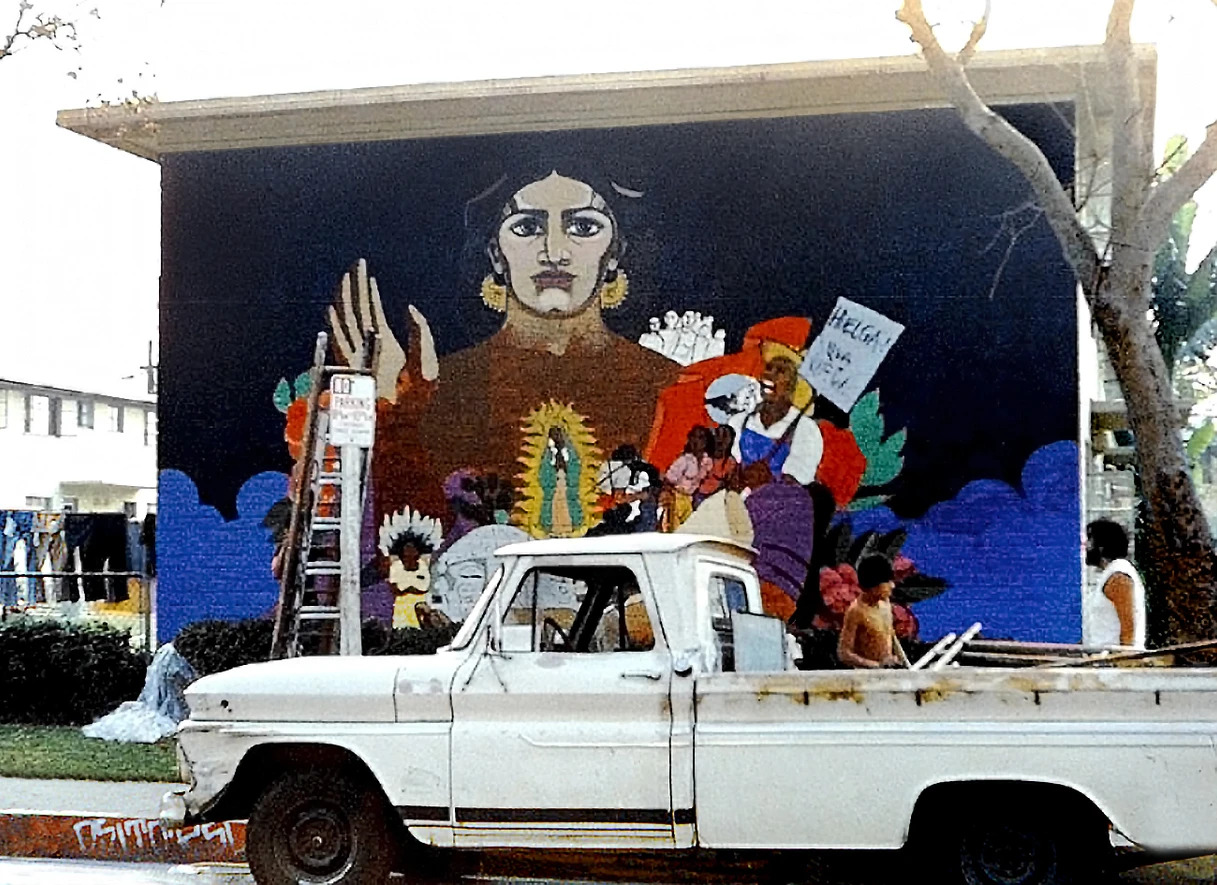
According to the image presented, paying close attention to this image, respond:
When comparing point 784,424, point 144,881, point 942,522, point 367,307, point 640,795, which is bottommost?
point 144,881

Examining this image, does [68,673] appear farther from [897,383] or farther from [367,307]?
[897,383]

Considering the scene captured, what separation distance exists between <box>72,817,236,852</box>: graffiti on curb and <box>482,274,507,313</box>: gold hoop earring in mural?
21.2ft

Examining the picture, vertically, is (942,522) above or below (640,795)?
above

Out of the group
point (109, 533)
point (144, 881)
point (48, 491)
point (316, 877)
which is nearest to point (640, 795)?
point (316, 877)

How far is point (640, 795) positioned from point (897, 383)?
24.2 ft

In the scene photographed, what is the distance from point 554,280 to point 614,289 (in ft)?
1.89

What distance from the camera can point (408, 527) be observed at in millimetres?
15016

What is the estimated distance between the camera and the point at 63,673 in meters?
14.5

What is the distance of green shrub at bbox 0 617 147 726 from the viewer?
1452 centimetres

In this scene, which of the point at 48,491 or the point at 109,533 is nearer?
the point at 109,533

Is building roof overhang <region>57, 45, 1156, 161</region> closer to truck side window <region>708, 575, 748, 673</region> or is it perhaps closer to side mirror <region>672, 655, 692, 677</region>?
truck side window <region>708, 575, 748, 673</region>

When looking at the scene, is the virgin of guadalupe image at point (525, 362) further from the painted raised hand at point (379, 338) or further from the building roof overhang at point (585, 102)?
the building roof overhang at point (585, 102)

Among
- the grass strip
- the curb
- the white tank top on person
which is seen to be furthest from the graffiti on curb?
the white tank top on person

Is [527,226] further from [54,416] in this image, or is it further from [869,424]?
[54,416]
